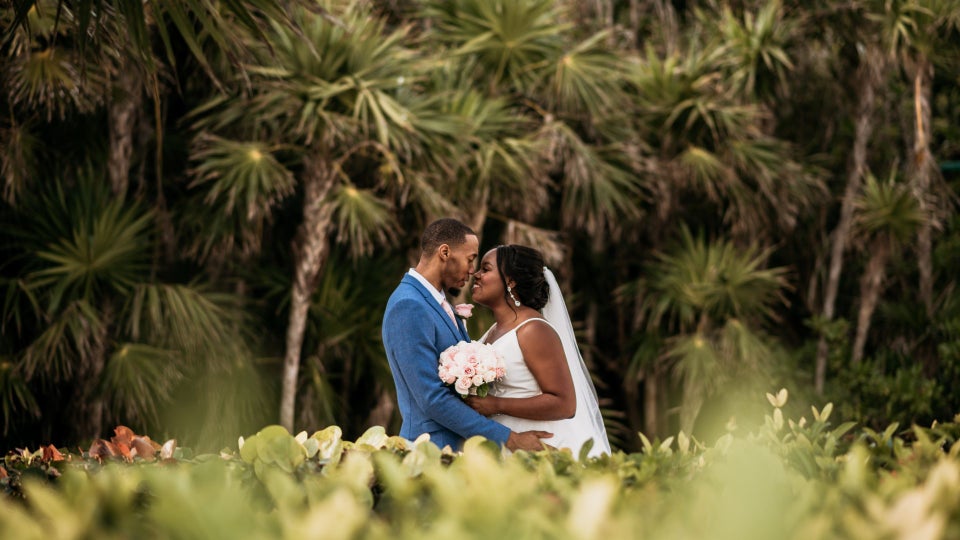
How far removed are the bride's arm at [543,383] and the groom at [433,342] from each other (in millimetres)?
105

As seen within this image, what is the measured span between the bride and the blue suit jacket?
0.50 ft

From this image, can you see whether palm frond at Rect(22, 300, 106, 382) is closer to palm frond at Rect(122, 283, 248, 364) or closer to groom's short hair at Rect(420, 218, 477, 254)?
palm frond at Rect(122, 283, 248, 364)

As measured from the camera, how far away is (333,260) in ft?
29.1

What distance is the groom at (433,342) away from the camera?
375 cm

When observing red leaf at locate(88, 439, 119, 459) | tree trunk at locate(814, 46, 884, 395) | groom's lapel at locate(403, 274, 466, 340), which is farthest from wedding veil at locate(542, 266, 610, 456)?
tree trunk at locate(814, 46, 884, 395)

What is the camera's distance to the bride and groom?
12.5 ft

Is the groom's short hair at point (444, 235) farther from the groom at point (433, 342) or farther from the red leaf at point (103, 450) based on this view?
the red leaf at point (103, 450)

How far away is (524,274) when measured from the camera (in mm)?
4180

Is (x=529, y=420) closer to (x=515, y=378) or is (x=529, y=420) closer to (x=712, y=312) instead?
(x=515, y=378)

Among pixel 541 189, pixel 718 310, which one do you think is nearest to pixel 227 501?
pixel 541 189

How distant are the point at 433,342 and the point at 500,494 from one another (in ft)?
7.17

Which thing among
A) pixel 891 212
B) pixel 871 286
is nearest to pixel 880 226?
pixel 891 212

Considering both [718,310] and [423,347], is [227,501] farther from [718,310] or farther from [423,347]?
[718,310]

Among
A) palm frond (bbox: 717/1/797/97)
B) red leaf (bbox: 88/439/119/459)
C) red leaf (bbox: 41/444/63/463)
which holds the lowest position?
red leaf (bbox: 41/444/63/463)
